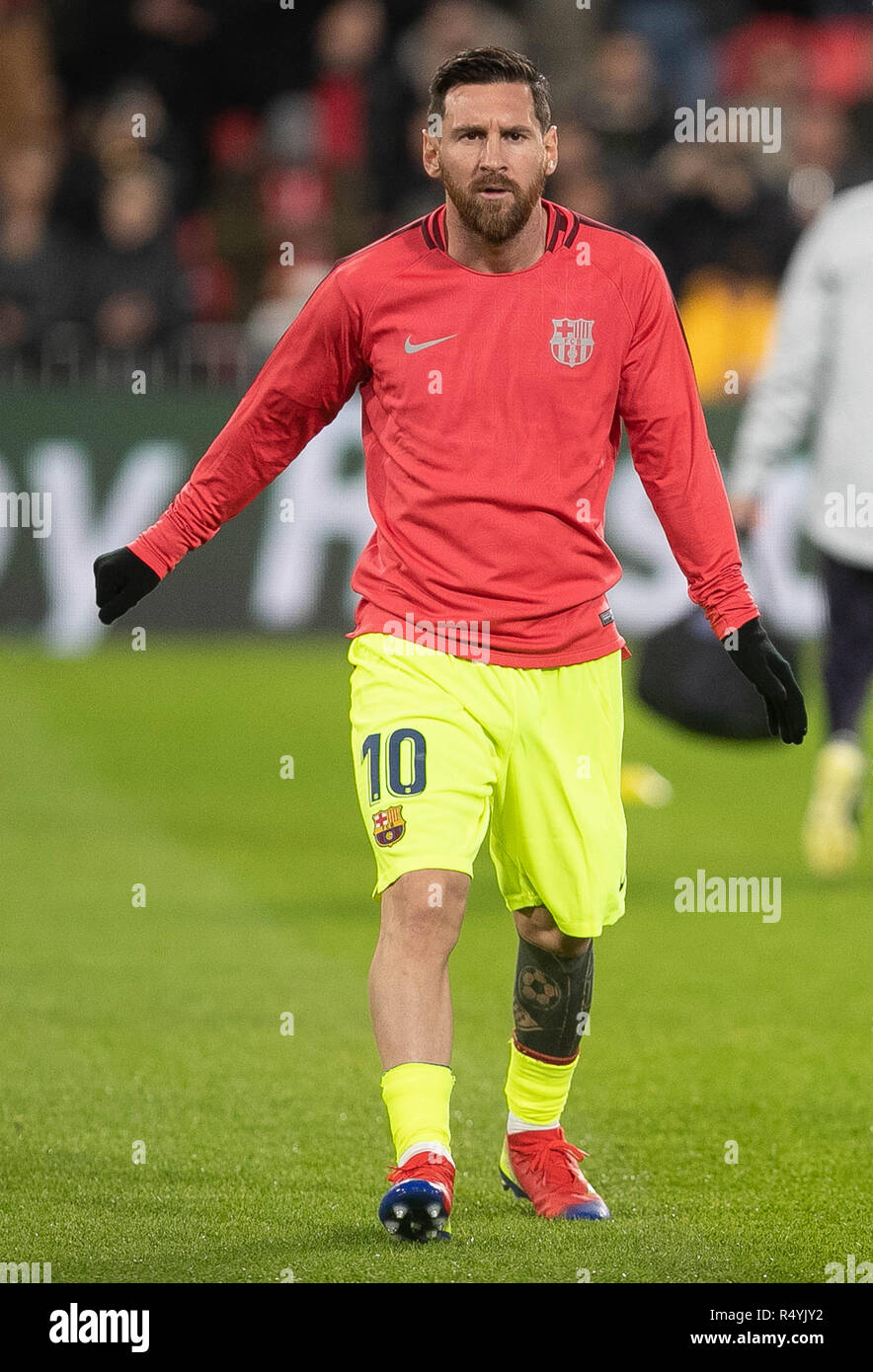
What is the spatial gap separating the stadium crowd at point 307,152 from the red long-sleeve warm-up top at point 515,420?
10.2 meters

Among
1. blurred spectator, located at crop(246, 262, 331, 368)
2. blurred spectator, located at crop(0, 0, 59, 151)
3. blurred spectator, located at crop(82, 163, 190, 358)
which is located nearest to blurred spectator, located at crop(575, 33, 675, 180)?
blurred spectator, located at crop(246, 262, 331, 368)

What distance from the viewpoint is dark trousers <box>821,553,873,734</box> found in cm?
866

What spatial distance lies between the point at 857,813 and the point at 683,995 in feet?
6.40

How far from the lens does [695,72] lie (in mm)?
18016

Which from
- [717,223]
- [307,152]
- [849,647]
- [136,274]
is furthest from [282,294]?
[849,647]

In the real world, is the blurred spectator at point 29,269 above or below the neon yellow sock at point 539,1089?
above

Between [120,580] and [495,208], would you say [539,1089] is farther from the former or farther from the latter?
[495,208]

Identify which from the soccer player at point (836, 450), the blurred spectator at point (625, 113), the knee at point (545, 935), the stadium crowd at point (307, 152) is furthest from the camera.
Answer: the blurred spectator at point (625, 113)

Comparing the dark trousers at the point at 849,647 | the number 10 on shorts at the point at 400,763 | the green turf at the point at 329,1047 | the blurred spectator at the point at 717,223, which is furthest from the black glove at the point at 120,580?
the blurred spectator at the point at 717,223

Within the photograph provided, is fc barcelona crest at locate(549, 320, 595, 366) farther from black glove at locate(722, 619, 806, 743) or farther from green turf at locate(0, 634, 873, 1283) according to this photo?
green turf at locate(0, 634, 873, 1283)

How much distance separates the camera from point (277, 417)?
15.9 ft

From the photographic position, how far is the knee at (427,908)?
4.50m

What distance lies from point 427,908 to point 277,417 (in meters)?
1.07

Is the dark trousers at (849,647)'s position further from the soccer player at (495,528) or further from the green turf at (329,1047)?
the soccer player at (495,528)
